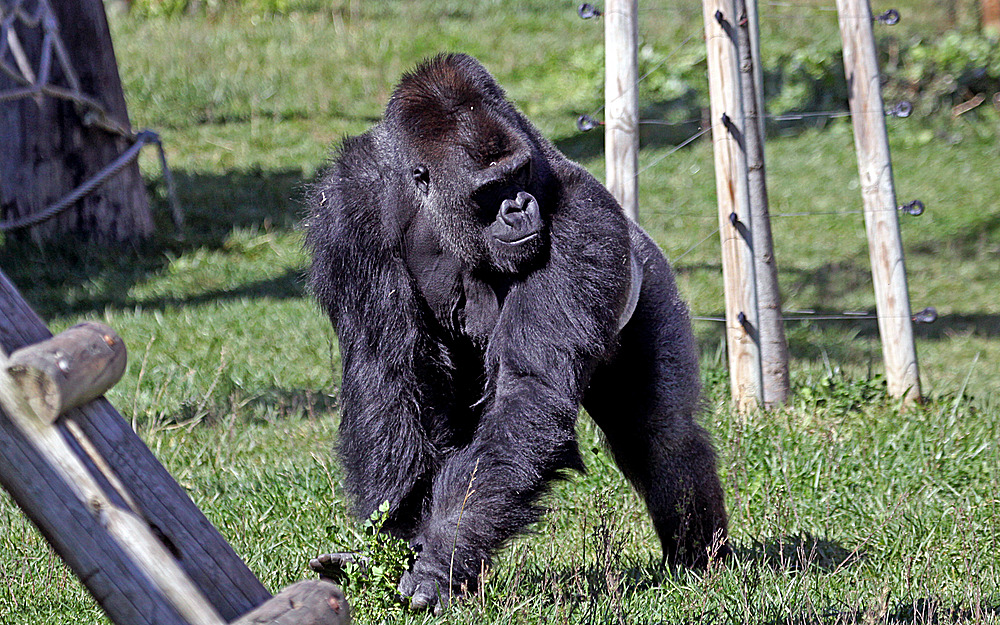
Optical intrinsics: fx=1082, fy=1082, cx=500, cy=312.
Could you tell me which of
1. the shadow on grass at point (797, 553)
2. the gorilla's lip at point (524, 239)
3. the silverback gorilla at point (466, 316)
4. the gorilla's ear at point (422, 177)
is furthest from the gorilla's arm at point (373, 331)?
the shadow on grass at point (797, 553)

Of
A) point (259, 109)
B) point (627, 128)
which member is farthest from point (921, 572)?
point (259, 109)

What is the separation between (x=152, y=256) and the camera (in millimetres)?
7391

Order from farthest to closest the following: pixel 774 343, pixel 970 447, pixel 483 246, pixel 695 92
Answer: pixel 695 92 < pixel 774 343 < pixel 970 447 < pixel 483 246

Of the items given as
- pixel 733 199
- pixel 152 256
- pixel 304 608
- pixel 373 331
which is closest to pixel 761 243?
pixel 733 199

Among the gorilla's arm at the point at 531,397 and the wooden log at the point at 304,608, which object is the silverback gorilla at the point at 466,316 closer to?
the gorilla's arm at the point at 531,397

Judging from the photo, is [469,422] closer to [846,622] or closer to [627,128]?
[846,622]

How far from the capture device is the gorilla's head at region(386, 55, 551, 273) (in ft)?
9.82

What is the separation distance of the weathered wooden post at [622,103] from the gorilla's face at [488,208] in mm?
1611

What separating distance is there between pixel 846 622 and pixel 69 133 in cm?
596

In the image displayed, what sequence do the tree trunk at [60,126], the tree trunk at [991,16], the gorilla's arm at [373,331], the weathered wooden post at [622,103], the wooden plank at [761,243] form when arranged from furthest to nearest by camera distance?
the tree trunk at [991,16], the tree trunk at [60,126], the wooden plank at [761,243], the weathered wooden post at [622,103], the gorilla's arm at [373,331]

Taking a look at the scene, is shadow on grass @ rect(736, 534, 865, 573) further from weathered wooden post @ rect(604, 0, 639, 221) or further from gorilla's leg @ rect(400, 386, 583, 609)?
weathered wooden post @ rect(604, 0, 639, 221)

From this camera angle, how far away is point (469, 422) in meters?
3.42

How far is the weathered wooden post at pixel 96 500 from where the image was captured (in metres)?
1.55

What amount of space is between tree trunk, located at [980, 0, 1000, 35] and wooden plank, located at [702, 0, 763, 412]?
22.5ft
